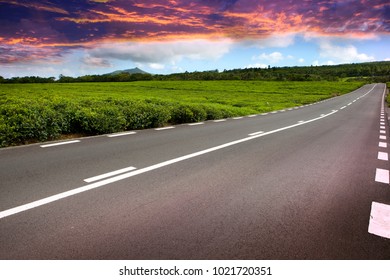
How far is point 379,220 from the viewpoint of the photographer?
10.9 feet

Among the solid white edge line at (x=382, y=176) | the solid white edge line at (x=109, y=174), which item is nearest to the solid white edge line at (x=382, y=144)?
the solid white edge line at (x=382, y=176)

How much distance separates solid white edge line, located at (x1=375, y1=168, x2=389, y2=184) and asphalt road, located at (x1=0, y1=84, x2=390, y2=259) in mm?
94

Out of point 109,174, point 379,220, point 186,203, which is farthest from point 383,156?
point 109,174

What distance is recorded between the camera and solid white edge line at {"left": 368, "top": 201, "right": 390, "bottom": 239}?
9.92 feet

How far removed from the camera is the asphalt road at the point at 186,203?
2604 millimetres

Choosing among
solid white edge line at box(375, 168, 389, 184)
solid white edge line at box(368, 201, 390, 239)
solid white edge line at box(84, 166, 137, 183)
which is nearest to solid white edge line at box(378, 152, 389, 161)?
solid white edge line at box(375, 168, 389, 184)

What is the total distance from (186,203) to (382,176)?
3.98 metres

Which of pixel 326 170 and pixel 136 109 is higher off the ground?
pixel 136 109

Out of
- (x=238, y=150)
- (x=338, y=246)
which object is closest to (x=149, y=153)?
(x=238, y=150)

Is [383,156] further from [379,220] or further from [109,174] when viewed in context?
[109,174]
